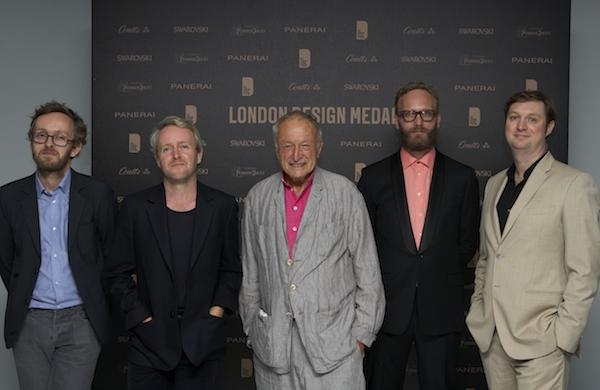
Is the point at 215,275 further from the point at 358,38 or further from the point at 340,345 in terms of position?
the point at 358,38

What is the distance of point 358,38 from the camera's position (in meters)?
4.28

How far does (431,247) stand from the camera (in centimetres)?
335

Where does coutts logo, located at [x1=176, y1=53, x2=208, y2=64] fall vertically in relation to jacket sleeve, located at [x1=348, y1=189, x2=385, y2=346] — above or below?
above

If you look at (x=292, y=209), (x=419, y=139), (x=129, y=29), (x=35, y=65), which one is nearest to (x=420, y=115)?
(x=419, y=139)

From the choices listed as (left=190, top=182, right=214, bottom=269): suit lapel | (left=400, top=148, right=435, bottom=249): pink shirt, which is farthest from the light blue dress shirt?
(left=400, top=148, right=435, bottom=249): pink shirt

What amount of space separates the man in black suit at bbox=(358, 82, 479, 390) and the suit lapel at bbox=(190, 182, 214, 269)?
90cm

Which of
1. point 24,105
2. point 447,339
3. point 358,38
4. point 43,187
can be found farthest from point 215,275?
point 24,105

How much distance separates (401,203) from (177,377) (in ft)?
4.45

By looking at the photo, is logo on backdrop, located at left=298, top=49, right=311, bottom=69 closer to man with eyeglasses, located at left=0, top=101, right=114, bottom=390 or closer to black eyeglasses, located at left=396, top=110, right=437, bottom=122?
black eyeglasses, located at left=396, top=110, right=437, bottom=122

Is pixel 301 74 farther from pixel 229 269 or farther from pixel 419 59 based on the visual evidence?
pixel 229 269

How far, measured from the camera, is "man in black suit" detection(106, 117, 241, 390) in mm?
2957

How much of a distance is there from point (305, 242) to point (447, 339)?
100 cm

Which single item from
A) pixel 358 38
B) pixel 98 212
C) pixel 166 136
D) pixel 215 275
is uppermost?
pixel 358 38

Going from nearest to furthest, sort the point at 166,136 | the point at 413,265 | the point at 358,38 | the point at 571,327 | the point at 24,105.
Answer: the point at 571,327 → the point at 166,136 → the point at 413,265 → the point at 358,38 → the point at 24,105
